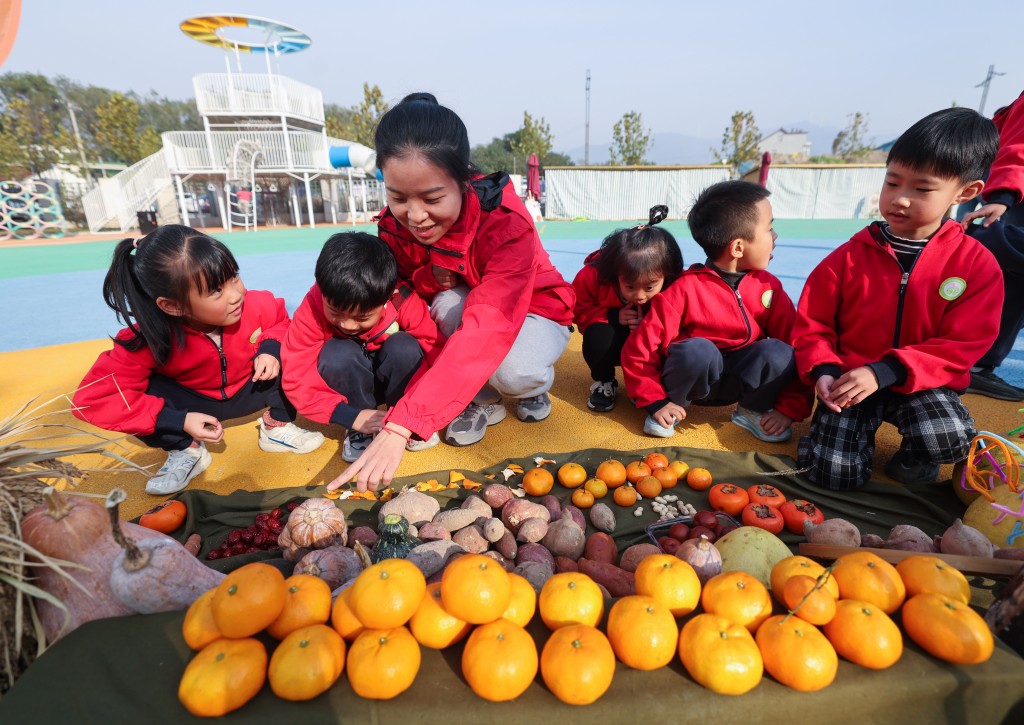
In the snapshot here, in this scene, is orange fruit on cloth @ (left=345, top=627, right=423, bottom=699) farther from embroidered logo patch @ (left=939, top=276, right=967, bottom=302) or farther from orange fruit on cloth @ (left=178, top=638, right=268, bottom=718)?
embroidered logo patch @ (left=939, top=276, right=967, bottom=302)

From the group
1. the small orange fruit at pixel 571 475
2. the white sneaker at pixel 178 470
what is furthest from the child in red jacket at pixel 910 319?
the white sneaker at pixel 178 470

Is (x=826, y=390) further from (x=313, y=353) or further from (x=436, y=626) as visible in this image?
(x=313, y=353)

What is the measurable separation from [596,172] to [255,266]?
43.9ft

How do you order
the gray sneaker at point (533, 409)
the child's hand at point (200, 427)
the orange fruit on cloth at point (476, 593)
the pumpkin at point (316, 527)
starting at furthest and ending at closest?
the gray sneaker at point (533, 409) → the child's hand at point (200, 427) → the pumpkin at point (316, 527) → the orange fruit on cloth at point (476, 593)

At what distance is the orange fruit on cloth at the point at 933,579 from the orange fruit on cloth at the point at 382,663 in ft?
3.33

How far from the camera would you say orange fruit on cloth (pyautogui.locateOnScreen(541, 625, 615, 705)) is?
83 cm

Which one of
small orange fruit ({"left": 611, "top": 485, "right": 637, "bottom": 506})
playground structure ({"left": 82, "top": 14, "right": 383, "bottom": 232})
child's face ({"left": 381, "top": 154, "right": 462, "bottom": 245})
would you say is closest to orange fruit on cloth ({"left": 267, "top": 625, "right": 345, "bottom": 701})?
small orange fruit ({"left": 611, "top": 485, "right": 637, "bottom": 506})

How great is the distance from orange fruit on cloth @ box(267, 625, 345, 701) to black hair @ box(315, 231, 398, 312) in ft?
4.35

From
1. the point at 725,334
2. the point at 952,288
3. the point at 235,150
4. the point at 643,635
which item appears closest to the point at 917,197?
the point at 952,288

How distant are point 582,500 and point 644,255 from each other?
126 centimetres

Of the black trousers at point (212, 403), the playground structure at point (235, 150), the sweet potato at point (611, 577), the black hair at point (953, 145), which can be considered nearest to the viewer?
the sweet potato at point (611, 577)

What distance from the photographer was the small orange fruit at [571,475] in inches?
79.2

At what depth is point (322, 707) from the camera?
832 millimetres

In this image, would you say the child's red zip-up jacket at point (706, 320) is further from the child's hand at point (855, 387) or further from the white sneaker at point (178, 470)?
the white sneaker at point (178, 470)
